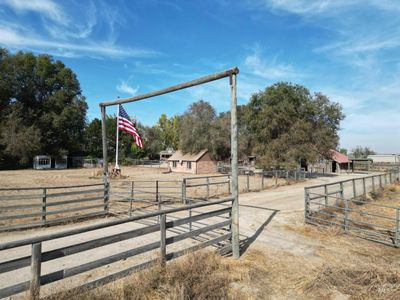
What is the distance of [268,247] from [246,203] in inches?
250

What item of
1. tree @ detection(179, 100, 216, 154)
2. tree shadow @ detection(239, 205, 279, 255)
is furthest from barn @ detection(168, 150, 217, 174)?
tree shadow @ detection(239, 205, 279, 255)

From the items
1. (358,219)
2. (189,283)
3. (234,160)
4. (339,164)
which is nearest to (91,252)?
(189,283)

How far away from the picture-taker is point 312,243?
728 cm

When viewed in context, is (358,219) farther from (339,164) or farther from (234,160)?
(339,164)

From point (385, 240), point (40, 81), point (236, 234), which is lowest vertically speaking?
point (385, 240)

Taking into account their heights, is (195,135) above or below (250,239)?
above

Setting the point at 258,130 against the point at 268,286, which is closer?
the point at 268,286

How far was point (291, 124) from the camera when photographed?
2853 centimetres

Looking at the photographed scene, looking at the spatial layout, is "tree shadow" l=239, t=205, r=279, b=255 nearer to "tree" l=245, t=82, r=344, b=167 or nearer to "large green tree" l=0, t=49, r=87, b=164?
"tree" l=245, t=82, r=344, b=167

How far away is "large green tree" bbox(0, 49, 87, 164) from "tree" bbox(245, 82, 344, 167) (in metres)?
35.6

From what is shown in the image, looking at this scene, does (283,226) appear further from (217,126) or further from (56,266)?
(217,126)

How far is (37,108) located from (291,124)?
45.0m

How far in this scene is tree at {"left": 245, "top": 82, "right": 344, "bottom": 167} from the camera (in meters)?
27.5

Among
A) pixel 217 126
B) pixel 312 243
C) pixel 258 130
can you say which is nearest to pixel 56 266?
pixel 312 243
